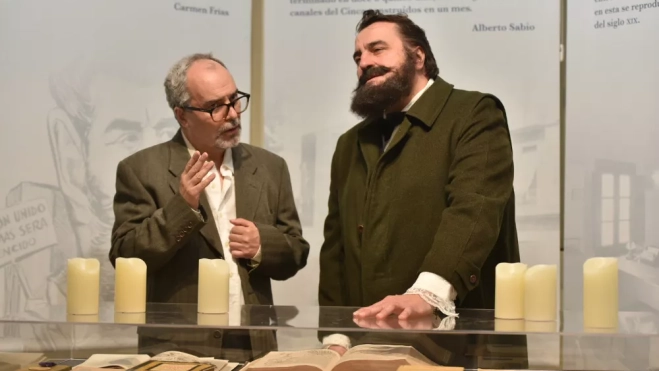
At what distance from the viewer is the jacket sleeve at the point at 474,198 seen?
3.07 metres

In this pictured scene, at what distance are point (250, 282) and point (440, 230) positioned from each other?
103 centimetres

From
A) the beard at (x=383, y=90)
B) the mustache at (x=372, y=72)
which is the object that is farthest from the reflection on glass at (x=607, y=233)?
the mustache at (x=372, y=72)

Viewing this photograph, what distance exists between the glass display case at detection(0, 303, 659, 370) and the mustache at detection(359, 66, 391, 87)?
127 cm

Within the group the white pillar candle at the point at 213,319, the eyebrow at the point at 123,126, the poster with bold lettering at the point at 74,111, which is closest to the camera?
the white pillar candle at the point at 213,319

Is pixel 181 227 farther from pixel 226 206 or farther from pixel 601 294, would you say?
pixel 601 294

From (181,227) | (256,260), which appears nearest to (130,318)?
(181,227)

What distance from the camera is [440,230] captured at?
3148 mm

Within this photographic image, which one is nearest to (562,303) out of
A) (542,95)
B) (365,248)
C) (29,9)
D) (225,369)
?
(542,95)

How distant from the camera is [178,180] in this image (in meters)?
3.85

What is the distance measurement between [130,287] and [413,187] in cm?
117

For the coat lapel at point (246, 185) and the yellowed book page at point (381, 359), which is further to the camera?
the coat lapel at point (246, 185)

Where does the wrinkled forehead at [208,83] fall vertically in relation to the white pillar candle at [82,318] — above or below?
above

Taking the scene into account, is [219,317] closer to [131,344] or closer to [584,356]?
[131,344]

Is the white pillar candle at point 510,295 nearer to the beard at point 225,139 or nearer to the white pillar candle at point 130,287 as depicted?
the white pillar candle at point 130,287
